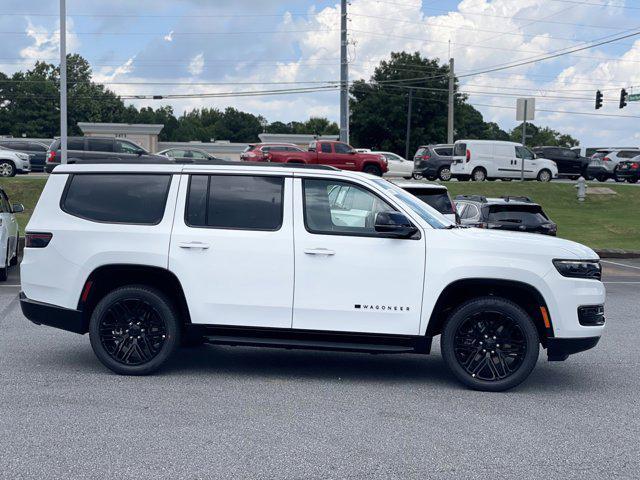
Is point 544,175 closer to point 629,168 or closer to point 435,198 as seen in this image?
point 629,168

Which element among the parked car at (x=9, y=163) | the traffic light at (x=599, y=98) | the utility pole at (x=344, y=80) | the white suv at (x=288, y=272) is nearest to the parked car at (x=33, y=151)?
the parked car at (x=9, y=163)

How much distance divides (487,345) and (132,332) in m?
3.12

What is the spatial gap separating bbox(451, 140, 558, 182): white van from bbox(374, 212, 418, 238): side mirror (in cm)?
3108

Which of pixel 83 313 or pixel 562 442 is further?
pixel 83 313

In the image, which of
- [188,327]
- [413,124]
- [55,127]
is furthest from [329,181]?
[55,127]

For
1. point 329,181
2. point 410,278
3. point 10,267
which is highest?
point 329,181

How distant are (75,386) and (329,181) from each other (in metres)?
2.81

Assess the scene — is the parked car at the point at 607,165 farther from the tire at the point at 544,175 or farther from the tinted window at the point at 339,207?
the tinted window at the point at 339,207

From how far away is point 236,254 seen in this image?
24.7 ft

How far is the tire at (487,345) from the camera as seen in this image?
734cm

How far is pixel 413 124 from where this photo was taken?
85562 mm

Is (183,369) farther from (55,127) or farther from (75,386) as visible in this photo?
(55,127)

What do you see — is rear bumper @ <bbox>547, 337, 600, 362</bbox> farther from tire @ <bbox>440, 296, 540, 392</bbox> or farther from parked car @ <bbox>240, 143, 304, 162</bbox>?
parked car @ <bbox>240, 143, 304, 162</bbox>

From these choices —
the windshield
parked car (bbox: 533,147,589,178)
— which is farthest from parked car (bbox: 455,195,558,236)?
parked car (bbox: 533,147,589,178)
